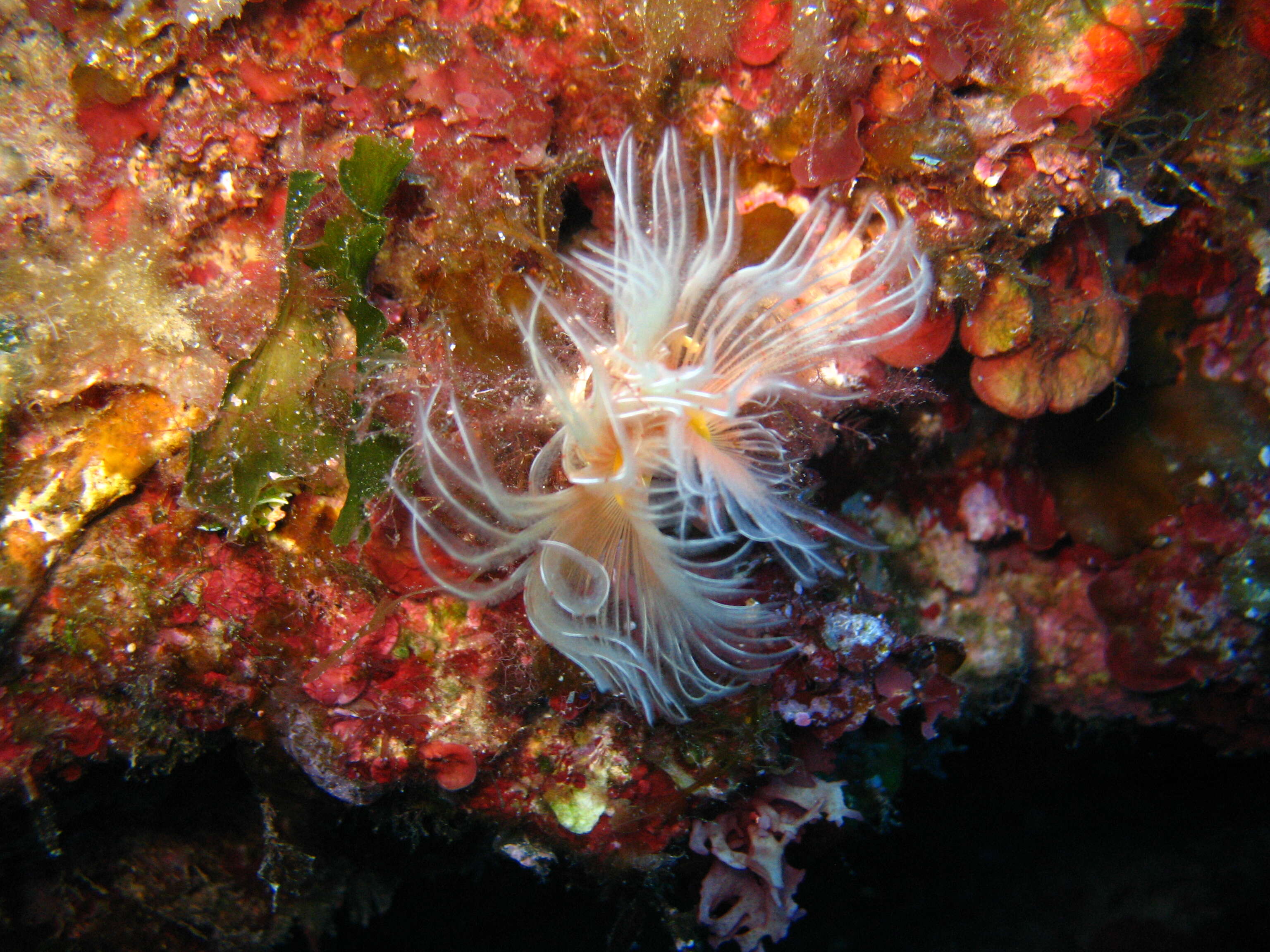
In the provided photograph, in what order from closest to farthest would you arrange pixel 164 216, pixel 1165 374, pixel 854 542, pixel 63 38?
1. pixel 63 38
2. pixel 164 216
3. pixel 854 542
4. pixel 1165 374

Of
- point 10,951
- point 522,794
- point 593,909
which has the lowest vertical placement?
point 10,951

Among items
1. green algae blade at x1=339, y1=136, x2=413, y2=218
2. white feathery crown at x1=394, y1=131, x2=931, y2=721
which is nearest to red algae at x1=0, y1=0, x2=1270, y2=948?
green algae blade at x1=339, y1=136, x2=413, y2=218

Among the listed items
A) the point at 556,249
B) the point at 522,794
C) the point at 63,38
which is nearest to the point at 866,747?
the point at 522,794

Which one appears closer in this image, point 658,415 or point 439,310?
point 658,415

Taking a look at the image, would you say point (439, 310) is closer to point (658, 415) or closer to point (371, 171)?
point (371, 171)

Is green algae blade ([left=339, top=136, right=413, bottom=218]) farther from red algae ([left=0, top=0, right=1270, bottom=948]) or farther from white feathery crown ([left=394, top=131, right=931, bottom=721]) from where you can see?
white feathery crown ([left=394, top=131, right=931, bottom=721])

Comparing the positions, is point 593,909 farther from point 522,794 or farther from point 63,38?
point 63,38

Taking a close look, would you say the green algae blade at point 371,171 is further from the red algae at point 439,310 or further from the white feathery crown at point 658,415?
the white feathery crown at point 658,415

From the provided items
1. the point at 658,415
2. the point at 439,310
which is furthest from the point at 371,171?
the point at 658,415
